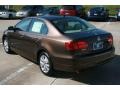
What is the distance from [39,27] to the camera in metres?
7.72

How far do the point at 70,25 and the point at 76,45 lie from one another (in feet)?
3.41

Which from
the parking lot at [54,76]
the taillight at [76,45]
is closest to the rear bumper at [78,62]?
the taillight at [76,45]

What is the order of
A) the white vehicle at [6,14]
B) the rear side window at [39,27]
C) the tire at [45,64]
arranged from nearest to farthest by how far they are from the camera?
the tire at [45,64], the rear side window at [39,27], the white vehicle at [6,14]

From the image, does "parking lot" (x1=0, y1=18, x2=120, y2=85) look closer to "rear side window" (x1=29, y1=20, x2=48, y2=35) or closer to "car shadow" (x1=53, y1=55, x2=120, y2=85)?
"car shadow" (x1=53, y1=55, x2=120, y2=85)

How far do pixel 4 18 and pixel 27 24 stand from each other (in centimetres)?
1979

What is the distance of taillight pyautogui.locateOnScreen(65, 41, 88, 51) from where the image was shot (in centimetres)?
651

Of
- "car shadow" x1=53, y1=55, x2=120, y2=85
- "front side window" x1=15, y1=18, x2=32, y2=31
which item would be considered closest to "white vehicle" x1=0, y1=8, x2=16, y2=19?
"front side window" x1=15, y1=18, x2=32, y2=31

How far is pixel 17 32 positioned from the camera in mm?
8742

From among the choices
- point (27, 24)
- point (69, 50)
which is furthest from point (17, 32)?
point (69, 50)

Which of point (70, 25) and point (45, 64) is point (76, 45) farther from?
point (45, 64)

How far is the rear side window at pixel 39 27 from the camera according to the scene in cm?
746

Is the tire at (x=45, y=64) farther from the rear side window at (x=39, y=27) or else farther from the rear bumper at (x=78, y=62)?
the rear side window at (x=39, y=27)

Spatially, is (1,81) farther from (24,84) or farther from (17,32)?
(17,32)
